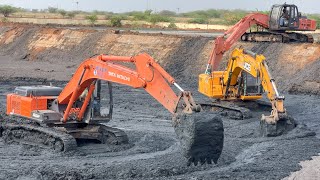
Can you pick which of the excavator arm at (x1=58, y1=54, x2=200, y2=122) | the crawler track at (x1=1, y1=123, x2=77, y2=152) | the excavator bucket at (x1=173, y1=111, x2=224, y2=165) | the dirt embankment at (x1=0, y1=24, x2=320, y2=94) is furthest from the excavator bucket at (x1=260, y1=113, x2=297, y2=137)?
the dirt embankment at (x1=0, y1=24, x2=320, y2=94)

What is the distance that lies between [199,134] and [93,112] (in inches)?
158

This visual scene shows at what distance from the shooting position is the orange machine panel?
17.2 meters

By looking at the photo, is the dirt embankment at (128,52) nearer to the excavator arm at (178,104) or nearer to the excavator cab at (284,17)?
the excavator cab at (284,17)

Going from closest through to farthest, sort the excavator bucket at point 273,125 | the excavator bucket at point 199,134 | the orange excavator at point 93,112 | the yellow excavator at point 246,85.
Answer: the excavator bucket at point 199,134 → the orange excavator at point 93,112 → the excavator bucket at point 273,125 → the yellow excavator at point 246,85

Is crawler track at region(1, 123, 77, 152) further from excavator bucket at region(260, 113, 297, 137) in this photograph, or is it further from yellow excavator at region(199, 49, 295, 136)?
yellow excavator at region(199, 49, 295, 136)

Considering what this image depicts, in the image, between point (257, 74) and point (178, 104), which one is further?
point (257, 74)

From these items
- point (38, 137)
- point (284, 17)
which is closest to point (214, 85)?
point (38, 137)

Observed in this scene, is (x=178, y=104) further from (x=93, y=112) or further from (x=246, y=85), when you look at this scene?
(x=246, y=85)

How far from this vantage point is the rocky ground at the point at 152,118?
14.0 meters

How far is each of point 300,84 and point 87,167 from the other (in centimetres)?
1633

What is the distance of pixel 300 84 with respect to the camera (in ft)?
94.5

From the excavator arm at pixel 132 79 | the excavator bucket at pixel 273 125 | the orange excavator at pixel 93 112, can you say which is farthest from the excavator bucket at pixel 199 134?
the excavator bucket at pixel 273 125

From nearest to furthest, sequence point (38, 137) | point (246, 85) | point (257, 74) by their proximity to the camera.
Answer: point (38, 137), point (257, 74), point (246, 85)

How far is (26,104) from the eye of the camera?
17344 mm
